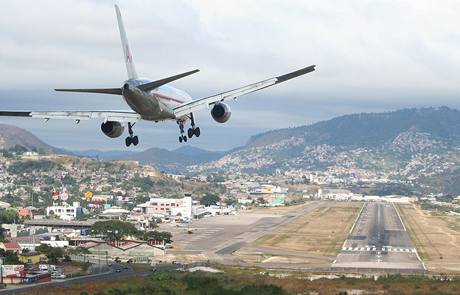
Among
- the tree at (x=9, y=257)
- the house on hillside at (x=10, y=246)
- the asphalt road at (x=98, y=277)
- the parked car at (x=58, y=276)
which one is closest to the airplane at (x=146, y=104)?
the asphalt road at (x=98, y=277)

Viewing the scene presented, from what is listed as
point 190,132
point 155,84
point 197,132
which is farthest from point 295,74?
point 190,132

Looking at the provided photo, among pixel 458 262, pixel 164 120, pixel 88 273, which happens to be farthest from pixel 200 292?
pixel 458 262

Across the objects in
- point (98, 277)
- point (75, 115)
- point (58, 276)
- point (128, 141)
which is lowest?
point (98, 277)

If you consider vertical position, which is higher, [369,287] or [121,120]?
[121,120]

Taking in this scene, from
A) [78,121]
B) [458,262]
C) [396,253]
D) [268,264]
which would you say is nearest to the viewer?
[78,121]

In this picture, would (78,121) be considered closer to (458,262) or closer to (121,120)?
(121,120)

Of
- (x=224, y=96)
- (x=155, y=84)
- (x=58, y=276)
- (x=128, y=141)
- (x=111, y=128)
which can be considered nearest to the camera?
(x=155, y=84)

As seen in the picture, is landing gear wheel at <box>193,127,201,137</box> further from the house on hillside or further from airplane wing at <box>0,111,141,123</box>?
the house on hillside

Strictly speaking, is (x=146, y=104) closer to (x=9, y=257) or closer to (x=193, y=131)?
(x=193, y=131)

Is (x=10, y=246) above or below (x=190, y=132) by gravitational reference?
below
